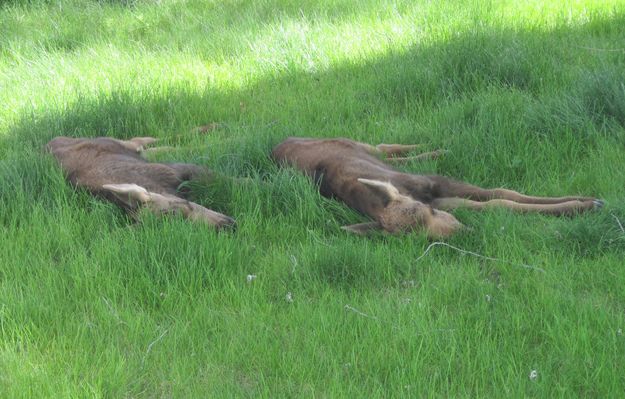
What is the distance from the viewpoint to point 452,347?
12.3 feet

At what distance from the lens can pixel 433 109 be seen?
6785mm

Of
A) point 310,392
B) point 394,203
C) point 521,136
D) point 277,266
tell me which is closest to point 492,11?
point 521,136

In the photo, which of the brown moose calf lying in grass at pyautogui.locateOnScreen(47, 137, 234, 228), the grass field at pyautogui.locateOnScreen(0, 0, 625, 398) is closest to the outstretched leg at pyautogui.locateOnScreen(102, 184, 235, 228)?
the brown moose calf lying in grass at pyautogui.locateOnScreen(47, 137, 234, 228)

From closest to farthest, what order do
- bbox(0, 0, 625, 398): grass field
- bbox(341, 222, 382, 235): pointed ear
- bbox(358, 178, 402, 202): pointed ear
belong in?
1. bbox(0, 0, 625, 398): grass field
2. bbox(341, 222, 382, 235): pointed ear
3. bbox(358, 178, 402, 202): pointed ear

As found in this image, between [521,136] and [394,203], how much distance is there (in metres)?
1.38

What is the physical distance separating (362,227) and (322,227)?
33 cm

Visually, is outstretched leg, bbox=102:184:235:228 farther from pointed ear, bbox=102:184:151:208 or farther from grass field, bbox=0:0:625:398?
grass field, bbox=0:0:625:398

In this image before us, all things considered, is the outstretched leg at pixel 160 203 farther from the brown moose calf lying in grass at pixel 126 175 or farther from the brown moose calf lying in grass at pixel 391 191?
the brown moose calf lying in grass at pixel 391 191

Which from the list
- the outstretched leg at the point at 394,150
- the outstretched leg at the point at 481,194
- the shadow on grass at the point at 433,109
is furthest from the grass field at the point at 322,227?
the outstretched leg at the point at 481,194

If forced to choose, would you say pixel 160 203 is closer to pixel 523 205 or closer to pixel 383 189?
pixel 383 189

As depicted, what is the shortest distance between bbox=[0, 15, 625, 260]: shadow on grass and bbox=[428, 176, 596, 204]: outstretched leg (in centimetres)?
32

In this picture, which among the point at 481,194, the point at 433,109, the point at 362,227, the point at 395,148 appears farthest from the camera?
the point at 433,109

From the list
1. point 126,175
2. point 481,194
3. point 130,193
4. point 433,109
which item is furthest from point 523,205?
point 126,175

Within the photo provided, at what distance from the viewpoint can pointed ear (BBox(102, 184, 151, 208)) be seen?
17.3ft
